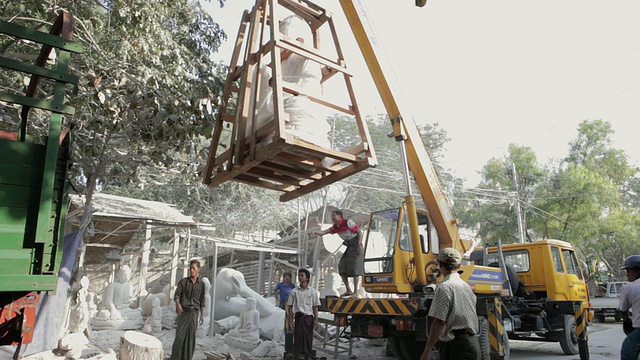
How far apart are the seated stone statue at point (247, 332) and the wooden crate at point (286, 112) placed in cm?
533

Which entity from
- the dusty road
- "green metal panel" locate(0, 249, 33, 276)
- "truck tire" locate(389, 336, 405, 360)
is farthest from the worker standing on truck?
"green metal panel" locate(0, 249, 33, 276)

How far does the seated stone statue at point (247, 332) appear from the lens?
9.07m

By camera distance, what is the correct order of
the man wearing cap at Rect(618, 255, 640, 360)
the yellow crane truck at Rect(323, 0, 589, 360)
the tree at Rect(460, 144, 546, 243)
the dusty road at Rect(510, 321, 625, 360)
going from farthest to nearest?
the tree at Rect(460, 144, 546, 243)
the dusty road at Rect(510, 321, 625, 360)
the yellow crane truck at Rect(323, 0, 589, 360)
the man wearing cap at Rect(618, 255, 640, 360)

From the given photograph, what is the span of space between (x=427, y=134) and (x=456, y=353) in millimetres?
24858

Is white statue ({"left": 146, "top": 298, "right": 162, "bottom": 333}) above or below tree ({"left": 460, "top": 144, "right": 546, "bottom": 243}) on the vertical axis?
below

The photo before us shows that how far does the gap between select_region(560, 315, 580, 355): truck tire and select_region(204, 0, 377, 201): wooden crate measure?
7.30m

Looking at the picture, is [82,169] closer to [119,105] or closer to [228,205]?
[119,105]

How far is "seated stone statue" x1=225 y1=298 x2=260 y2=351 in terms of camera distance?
9.07m

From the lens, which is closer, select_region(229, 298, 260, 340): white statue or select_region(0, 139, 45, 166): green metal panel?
select_region(0, 139, 45, 166): green metal panel

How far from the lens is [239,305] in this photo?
11656 millimetres

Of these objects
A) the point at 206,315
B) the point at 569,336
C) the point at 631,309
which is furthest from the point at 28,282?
the point at 569,336

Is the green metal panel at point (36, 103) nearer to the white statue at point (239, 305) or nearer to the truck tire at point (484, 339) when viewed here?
the truck tire at point (484, 339)

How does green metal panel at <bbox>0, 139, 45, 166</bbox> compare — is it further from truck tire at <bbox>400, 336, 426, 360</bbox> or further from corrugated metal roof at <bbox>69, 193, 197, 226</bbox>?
corrugated metal roof at <bbox>69, 193, 197, 226</bbox>

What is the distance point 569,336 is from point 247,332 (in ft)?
21.6
